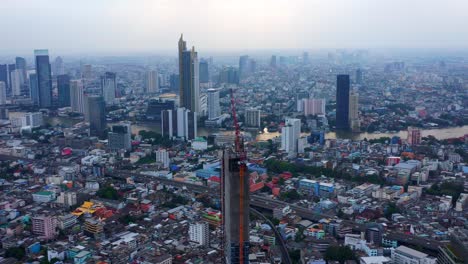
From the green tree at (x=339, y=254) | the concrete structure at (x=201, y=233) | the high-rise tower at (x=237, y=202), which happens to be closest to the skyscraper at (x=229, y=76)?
the concrete structure at (x=201, y=233)

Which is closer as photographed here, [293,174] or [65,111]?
[293,174]

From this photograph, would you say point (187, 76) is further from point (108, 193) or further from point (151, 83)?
point (108, 193)

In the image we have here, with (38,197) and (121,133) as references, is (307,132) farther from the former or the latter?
(38,197)

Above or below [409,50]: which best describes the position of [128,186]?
below

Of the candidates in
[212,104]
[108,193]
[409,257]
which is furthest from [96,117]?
[409,257]

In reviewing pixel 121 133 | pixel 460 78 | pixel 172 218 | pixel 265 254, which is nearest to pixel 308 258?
pixel 265 254

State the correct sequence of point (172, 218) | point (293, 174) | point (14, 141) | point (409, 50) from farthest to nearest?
point (409, 50), point (14, 141), point (293, 174), point (172, 218)
